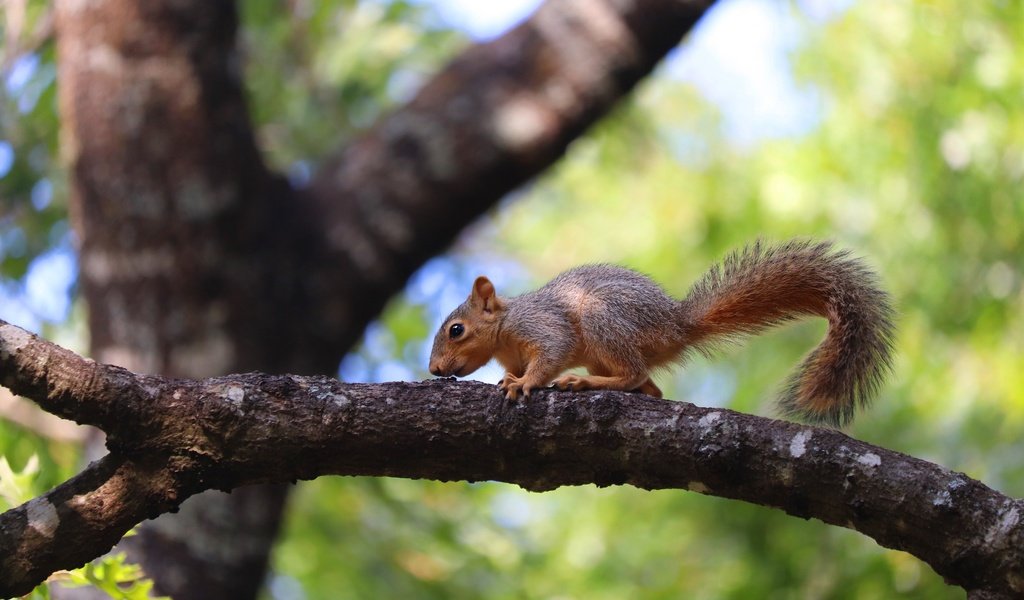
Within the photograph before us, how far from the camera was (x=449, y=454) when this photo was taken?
2342 millimetres

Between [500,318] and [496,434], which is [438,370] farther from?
[496,434]

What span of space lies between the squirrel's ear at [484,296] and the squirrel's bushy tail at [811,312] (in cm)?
67

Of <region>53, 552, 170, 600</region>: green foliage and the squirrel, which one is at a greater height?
the squirrel

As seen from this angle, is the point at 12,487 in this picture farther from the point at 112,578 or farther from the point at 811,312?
the point at 811,312

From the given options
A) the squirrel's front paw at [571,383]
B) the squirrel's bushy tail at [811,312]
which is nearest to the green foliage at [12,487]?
the squirrel's front paw at [571,383]

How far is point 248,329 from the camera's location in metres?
4.65

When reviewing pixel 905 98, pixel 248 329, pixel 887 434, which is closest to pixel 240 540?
pixel 248 329

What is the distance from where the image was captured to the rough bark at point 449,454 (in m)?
2.09

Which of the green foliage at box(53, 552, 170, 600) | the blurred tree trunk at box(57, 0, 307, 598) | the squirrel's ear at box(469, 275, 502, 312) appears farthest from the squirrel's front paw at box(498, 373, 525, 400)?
the blurred tree trunk at box(57, 0, 307, 598)

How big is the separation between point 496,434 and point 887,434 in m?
3.14

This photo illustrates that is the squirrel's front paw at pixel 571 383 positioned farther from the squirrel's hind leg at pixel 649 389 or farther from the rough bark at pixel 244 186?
the rough bark at pixel 244 186

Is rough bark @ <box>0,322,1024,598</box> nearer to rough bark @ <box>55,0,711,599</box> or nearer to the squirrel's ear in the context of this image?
the squirrel's ear

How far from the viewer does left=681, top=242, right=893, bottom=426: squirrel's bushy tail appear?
273 cm

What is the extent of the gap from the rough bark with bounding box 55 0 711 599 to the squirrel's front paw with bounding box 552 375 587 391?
1.90 metres
